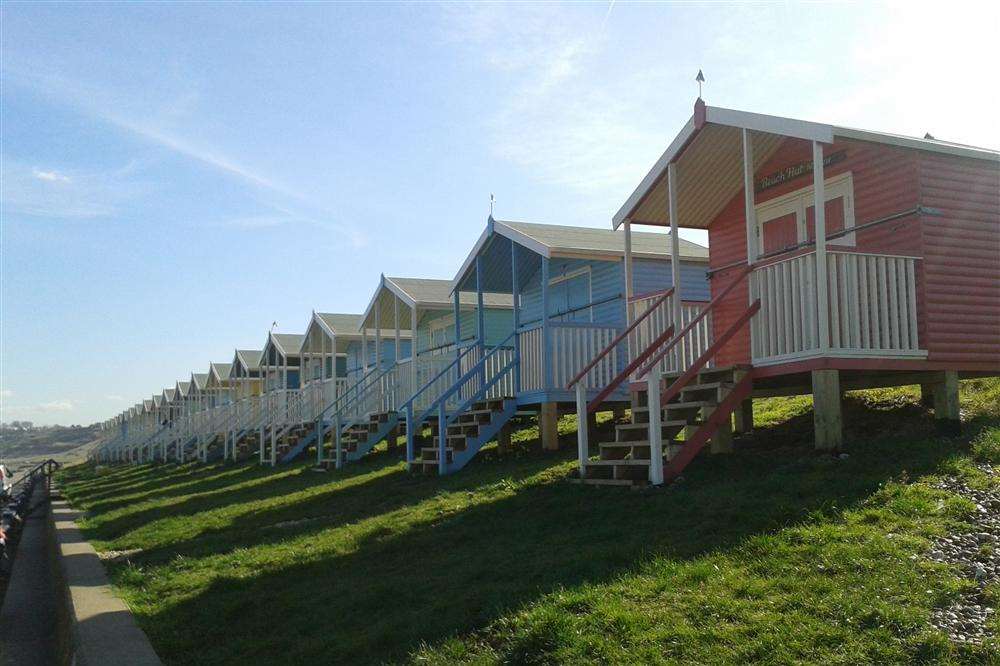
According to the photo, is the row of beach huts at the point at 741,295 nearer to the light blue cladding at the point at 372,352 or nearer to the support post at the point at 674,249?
the support post at the point at 674,249

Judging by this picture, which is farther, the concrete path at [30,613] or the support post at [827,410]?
the support post at [827,410]

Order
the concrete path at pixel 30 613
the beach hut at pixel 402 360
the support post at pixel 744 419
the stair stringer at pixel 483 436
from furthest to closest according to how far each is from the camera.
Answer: the beach hut at pixel 402 360 < the stair stringer at pixel 483 436 < the support post at pixel 744 419 < the concrete path at pixel 30 613

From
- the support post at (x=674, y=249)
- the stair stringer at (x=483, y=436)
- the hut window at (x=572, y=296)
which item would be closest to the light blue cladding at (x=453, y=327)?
the hut window at (x=572, y=296)

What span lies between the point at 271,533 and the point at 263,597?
144 inches

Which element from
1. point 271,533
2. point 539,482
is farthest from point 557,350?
point 271,533

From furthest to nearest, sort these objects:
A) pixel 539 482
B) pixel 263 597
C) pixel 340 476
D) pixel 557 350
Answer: pixel 340 476, pixel 557 350, pixel 539 482, pixel 263 597

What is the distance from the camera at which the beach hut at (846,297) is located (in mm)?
10875

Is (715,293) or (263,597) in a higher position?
(715,293)

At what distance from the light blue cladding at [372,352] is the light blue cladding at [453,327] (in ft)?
5.18

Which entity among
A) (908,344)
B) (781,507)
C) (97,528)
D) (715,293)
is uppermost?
(715,293)

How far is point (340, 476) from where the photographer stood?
18.8 m

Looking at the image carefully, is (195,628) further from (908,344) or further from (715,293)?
(715,293)

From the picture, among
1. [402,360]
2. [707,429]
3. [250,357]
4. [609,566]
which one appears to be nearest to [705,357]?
[707,429]

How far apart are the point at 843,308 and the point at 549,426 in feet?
21.6
